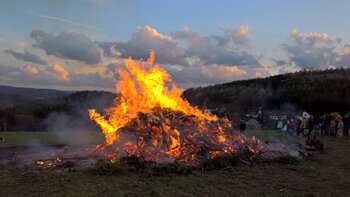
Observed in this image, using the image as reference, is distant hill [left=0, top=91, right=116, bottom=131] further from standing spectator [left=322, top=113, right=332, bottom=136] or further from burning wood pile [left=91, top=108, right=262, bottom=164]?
standing spectator [left=322, top=113, right=332, bottom=136]

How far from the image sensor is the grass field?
23.0 ft

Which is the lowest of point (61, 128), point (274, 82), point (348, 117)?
point (61, 128)

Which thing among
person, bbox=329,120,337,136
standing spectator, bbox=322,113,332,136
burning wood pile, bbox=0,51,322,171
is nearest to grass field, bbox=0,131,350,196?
burning wood pile, bbox=0,51,322,171

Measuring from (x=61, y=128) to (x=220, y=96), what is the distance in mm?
42533

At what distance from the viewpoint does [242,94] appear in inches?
2275

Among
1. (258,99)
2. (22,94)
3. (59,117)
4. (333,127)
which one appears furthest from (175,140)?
(22,94)

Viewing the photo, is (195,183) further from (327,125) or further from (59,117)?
(59,117)

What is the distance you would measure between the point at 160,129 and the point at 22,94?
55.1 metres

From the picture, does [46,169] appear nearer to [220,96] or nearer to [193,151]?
[193,151]

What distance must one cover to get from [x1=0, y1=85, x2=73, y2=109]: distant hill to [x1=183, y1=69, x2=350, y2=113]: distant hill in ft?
77.7

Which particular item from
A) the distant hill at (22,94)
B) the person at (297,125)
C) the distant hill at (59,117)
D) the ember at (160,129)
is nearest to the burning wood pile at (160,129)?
the ember at (160,129)

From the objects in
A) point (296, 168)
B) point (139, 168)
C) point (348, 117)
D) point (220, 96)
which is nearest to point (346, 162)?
point (296, 168)

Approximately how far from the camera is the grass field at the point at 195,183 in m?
7.02

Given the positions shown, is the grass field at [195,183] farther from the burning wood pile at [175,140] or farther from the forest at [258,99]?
the forest at [258,99]
